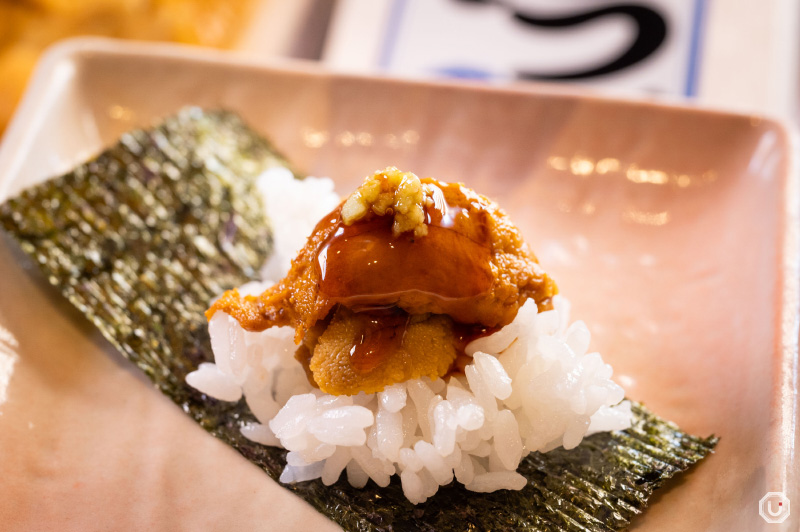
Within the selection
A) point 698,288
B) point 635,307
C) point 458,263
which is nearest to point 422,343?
point 458,263

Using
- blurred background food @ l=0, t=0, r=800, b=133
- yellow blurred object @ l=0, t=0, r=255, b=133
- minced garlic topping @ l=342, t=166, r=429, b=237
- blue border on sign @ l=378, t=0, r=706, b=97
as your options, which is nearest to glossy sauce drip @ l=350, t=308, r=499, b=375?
minced garlic topping @ l=342, t=166, r=429, b=237

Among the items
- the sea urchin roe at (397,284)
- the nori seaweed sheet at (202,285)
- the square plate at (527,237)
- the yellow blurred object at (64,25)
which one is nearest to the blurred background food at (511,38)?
the yellow blurred object at (64,25)

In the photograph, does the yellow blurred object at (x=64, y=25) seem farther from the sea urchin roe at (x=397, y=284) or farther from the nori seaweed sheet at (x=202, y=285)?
the sea urchin roe at (x=397, y=284)

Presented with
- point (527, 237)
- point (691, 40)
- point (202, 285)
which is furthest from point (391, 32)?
point (202, 285)

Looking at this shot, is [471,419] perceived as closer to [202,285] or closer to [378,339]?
[378,339]

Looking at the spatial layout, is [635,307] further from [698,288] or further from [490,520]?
[490,520]

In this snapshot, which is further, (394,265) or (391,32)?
(391,32)
